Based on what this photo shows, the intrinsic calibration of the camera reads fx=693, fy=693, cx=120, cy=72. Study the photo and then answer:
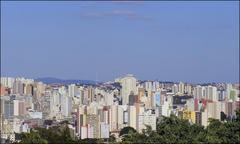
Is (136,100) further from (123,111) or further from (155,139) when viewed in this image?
(155,139)

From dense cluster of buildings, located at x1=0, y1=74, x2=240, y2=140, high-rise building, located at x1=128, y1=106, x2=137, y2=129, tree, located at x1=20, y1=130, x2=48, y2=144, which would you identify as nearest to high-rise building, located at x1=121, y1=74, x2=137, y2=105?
dense cluster of buildings, located at x1=0, y1=74, x2=240, y2=140

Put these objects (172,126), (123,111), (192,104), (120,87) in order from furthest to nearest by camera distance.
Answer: (120,87) → (123,111) → (192,104) → (172,126)

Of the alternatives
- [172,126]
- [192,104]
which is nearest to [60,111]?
[192,104]

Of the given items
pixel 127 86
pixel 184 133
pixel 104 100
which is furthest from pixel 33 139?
pixel 104 100

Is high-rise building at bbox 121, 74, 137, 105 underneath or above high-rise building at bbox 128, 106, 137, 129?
above

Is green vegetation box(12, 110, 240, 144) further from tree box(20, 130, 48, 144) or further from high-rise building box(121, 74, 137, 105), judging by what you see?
high-rise building box(121, 74, 137, 105)

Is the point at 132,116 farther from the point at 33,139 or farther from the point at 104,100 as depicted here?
the point at 33,139

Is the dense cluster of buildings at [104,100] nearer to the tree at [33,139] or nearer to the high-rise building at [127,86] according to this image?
the high-rise building at [127,86]

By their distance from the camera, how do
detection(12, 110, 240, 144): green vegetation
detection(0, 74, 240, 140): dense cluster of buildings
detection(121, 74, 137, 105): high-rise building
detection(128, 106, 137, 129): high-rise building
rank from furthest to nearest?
detection(121, 74, 137, 105): high-rise building < detection(0, 74, 240, 140): dense cluster of buildings < detection(128, 106, 137, 129): high-rise building < detection(12, 110, 240, 144): green vegetation
